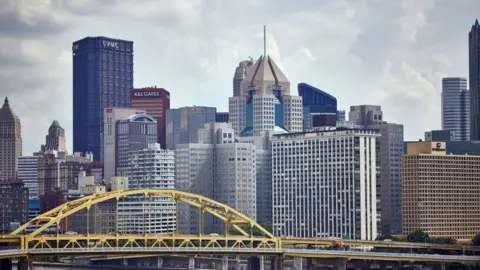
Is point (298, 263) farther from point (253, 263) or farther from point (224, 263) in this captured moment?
point (224, 263)

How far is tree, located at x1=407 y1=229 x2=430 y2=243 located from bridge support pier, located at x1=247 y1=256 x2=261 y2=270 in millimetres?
26292

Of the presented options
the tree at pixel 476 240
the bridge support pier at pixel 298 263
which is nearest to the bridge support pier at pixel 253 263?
the bridge support pier at pixel 298 263

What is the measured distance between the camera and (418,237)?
19088 cm

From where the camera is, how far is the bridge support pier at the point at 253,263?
17062cm

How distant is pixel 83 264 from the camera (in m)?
191

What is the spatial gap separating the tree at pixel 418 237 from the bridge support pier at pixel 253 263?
86.3ft


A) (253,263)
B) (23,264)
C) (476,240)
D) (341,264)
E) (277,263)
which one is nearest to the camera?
(23,264)

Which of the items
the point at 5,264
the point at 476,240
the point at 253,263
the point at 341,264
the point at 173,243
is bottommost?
the point at 253,263

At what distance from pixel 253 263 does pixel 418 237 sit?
2839cm

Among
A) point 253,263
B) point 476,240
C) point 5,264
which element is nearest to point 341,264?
point 253,263

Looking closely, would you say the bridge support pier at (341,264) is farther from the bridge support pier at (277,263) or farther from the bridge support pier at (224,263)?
the bridge support pier at (224,263)

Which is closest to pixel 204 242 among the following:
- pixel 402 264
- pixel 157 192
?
pixel 402 264

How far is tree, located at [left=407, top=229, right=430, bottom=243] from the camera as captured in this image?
190 m

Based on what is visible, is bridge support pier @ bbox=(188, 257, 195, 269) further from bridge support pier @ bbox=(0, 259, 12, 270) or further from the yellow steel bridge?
bridge support pier @ bbox=(0, 259, 12, 270)
